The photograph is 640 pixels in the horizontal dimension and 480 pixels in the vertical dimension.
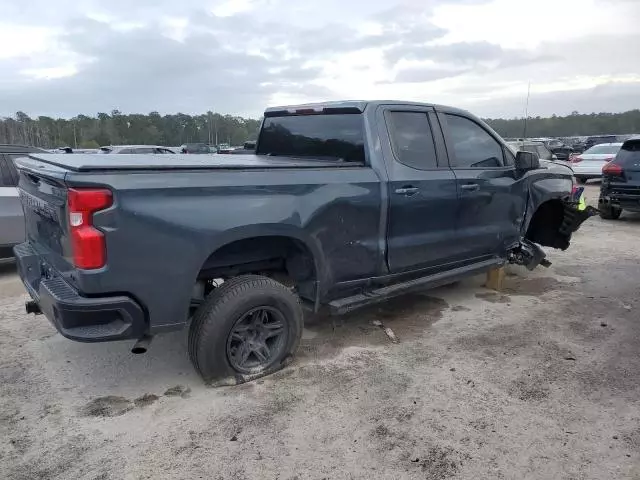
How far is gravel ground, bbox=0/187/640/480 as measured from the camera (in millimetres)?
2873

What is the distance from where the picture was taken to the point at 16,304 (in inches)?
215

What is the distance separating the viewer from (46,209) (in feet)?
11.4

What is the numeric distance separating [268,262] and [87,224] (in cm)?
145

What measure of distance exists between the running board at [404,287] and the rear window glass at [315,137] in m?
1.09

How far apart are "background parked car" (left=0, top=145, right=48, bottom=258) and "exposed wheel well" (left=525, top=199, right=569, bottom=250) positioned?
5.98 meters

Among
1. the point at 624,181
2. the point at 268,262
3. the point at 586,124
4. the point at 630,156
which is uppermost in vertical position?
the point at 586,124

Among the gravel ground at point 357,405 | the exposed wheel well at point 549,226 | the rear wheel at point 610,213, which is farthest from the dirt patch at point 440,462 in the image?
the rear wheel at point 610,213

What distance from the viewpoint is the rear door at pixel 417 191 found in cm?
429

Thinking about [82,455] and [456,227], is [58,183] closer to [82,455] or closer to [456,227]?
[82,455]

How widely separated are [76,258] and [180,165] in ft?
2.59

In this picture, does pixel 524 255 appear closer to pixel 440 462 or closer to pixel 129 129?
pixel 440 462

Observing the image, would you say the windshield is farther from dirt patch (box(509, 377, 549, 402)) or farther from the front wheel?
the front wheel

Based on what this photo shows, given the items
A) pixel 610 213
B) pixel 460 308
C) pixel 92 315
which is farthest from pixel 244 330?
pixel 610 213

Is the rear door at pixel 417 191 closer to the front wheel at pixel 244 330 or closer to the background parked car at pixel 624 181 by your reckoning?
the front wheel at pixel 244 330
